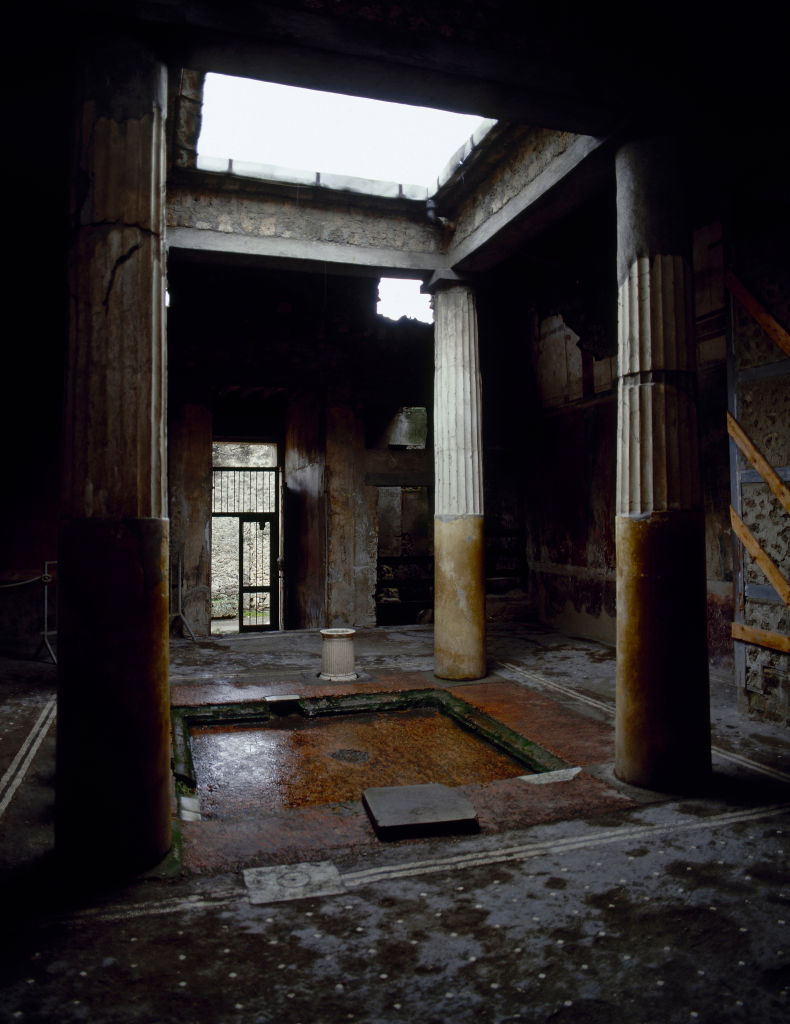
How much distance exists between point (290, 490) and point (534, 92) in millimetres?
9758

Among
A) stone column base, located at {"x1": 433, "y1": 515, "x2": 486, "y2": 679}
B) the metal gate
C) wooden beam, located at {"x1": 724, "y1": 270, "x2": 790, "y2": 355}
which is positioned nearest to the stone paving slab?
stone column base, located at {"x1": 433, "y1": 515, "x2": 486, "y2": 679}

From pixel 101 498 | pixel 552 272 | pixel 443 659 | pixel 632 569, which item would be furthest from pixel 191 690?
pixel 552 272

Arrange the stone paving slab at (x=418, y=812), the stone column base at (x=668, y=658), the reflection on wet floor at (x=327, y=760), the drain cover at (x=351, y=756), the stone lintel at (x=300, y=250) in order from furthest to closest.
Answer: the stone lintel at (x=300, y=250) < the drain cover at (x=351, y=756) < the reflection on wet floor at (x=327, y=760) < the stone column base at (x=668, y=658) < the stone paving slab at (x=418, y=812)

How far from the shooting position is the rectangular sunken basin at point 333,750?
456 centimetres

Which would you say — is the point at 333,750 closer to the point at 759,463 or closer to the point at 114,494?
the point at 114,494

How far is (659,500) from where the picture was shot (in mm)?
4141

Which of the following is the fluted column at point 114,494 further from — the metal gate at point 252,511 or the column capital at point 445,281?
the metal gate at point 252,511

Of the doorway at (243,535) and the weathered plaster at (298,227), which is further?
the doorway at (243,535)

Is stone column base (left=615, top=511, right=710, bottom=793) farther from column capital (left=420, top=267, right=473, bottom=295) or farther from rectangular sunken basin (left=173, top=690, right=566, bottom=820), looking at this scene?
column capital (left=420, top=267, right=473, bottom=295)

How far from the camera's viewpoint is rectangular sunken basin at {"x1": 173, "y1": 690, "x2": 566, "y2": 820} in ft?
15.0

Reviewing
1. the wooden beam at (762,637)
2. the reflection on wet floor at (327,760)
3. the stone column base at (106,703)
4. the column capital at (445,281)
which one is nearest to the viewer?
the stone column base at (106,703)

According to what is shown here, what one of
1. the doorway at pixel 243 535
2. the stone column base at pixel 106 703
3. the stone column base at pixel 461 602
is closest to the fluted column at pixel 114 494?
the stone column base at pixel 106 703

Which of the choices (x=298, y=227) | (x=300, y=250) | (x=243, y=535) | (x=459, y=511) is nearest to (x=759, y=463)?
(x=459, y=511)

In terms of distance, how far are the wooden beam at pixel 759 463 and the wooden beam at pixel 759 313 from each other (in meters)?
0.68
